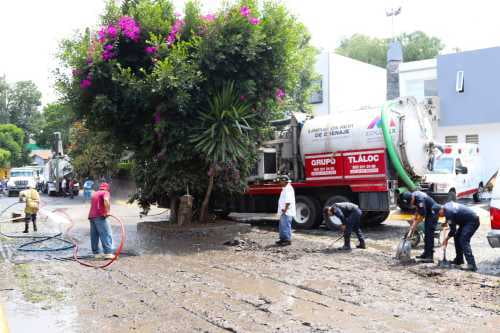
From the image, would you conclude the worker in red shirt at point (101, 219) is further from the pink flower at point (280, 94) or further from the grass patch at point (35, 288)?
the pink flower at point (280, 94)

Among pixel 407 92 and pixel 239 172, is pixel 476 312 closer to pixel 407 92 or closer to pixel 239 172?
pixel 239 172

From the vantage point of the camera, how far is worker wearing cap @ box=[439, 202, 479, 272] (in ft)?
27.0

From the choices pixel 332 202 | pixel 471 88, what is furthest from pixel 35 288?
pixel 471 88

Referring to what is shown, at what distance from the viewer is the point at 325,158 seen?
13773 mm

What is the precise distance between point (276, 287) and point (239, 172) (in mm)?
5860

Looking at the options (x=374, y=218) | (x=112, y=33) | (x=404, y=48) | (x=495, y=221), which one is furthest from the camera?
(x=404, y=48)

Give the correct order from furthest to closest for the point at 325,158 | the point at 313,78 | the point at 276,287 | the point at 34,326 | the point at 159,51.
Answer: the point at 313,78 → the point at 325,158 → the point at 159,51 → the point at 276,287 → the point at 34,326

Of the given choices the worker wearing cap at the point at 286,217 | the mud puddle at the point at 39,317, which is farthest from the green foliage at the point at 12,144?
the mud puddle at the point at 39,317

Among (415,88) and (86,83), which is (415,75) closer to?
(415,88)

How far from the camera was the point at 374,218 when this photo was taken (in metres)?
14.5

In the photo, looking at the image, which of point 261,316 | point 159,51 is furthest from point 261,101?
point 261,316

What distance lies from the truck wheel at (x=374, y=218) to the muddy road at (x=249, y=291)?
3.24 m

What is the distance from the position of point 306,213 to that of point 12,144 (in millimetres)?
57212

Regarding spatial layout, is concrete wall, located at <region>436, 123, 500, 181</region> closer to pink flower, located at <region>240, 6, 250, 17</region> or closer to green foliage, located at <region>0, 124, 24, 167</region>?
pink flower, located at <region>240, 6, 250, 17</region>
